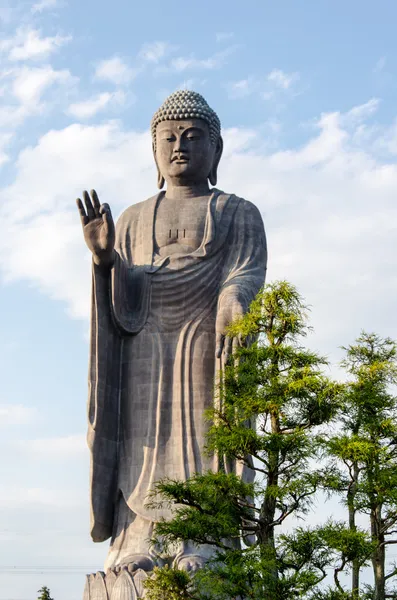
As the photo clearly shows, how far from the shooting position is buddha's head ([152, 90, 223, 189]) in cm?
1418

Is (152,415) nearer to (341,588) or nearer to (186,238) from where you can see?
(186,238)

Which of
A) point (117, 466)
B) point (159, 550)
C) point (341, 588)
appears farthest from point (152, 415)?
point (341, 588)

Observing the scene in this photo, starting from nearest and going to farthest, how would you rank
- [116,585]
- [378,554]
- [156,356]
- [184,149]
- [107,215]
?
[378,554] < [116,585] < [107,215] < [156,356] < [184,149]

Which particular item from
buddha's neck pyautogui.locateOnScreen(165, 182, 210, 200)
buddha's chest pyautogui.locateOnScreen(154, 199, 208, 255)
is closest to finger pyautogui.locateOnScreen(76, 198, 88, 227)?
buddha's chest pyautogui.locateOnScreen(154, 199, 208, 255)

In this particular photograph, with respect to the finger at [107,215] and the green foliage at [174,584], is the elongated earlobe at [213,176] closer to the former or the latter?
the finger at [107,215]

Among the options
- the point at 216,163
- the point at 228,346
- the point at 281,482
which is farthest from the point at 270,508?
the point at 216,163

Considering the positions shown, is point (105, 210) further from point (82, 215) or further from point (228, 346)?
point (228, 346)

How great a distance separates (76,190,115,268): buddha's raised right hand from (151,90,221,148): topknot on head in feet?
6.58

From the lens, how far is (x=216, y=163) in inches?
579

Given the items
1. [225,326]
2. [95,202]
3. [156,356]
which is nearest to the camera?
[95,202]

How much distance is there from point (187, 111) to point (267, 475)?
5769 mm

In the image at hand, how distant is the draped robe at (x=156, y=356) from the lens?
13.1m

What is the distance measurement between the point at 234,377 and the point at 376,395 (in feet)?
4.74

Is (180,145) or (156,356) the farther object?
(180,145)
